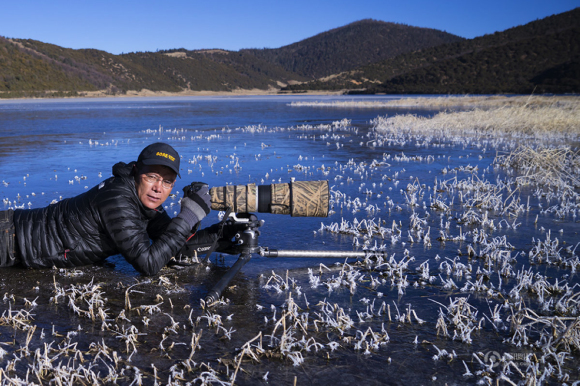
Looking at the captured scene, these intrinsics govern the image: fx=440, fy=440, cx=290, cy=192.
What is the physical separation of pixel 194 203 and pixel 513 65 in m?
78.1

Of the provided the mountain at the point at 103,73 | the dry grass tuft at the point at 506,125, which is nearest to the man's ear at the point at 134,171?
the dry grass tuft at the point at 506,125

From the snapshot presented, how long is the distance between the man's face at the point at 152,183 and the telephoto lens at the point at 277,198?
15.6 inches

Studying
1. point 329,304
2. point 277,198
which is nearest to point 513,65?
point 277,198

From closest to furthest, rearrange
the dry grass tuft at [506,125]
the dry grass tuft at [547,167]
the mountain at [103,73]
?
the dry grass tuft at [547,167] → the dry grass tuft at [506,125] → the mountain at [103,73]

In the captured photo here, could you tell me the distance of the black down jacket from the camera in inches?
142

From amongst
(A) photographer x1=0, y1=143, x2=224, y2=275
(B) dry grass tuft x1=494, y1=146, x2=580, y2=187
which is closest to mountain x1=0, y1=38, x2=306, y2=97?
(B) dry grass tuft x1=494, y1=146, x2=580, y2=187

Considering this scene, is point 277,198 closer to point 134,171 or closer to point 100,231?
point 134,171

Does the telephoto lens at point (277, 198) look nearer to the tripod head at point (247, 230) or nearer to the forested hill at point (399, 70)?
the tripod head at point (247, 230)

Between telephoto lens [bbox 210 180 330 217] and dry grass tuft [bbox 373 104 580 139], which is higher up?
dry grass tuft [bbox 373 104 580 139]

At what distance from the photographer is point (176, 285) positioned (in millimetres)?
3877

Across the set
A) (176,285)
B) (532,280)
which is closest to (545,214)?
(532,280)

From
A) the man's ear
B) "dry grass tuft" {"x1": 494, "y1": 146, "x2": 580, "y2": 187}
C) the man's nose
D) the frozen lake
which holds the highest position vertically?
the man's ear

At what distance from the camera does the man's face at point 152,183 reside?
3.66 m

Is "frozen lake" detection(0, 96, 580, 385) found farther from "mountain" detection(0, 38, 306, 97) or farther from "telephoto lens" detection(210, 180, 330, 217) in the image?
"mountain" detection(0, 38, 306, 97)
